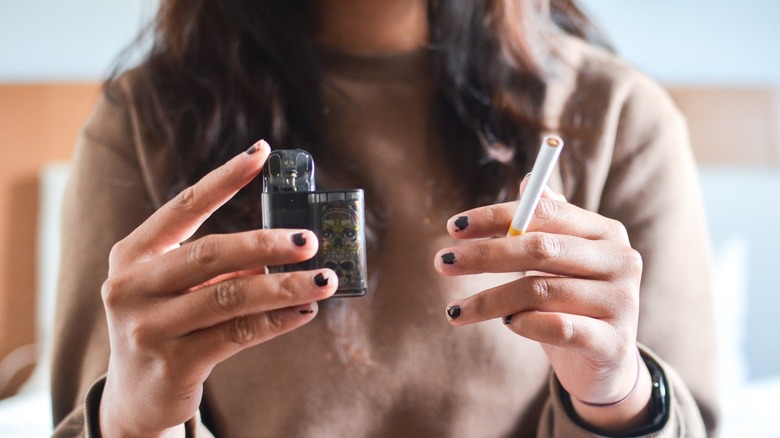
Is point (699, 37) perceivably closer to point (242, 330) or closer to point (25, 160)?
point (242, 330)

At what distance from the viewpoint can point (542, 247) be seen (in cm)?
36

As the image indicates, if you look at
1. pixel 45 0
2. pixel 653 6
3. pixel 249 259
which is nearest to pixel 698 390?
pixel 249 259

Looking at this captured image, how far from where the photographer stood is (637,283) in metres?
0.39

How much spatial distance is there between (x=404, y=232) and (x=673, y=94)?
125 centimetres

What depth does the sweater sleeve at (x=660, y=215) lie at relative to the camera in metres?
0.57

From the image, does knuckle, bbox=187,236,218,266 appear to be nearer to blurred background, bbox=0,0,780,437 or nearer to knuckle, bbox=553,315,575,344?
knuckle, bbox=553,315,575,344

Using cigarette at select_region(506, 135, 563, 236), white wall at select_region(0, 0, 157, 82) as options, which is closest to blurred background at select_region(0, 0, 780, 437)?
white wall at select_region(0, 0, 157, 82)

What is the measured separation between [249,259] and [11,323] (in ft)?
4.57

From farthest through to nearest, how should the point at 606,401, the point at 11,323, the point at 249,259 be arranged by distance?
1. the point at 11,323
2. the point at 606,401
3. the point at 249,259

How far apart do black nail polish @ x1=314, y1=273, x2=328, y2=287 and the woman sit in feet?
0.08

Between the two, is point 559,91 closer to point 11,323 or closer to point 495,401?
point 495,401

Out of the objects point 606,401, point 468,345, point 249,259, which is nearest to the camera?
point 249,259

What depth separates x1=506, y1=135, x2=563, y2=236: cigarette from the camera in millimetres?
333

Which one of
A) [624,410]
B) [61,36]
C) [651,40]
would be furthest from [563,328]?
[61,36]
